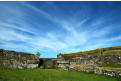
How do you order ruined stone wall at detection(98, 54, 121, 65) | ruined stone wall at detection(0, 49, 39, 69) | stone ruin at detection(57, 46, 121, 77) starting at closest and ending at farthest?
ruined stone wall at detection(0, 49, 39, 69), stone ruin at detection(57, 46, 121, 77), ruined stone wall at detection(98, 54, 121, 65)

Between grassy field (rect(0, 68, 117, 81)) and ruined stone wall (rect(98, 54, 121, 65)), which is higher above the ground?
ruined stone wall (rect(98, 54, 121, 65))

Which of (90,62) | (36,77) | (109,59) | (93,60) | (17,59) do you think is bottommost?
(36,77)

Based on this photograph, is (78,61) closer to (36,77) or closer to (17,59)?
(36,77)

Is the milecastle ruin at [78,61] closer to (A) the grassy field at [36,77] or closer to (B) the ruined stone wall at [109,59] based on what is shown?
(B) the ruined stone wall at [109,59]

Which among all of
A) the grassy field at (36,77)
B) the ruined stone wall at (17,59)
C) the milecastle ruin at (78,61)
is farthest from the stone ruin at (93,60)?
the ruined stone wall at (17,59)

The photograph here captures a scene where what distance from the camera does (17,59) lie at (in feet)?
49.1

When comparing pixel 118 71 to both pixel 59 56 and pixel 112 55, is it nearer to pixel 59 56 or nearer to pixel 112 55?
pixel 112 55

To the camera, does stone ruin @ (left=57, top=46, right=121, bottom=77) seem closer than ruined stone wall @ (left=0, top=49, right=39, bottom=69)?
No

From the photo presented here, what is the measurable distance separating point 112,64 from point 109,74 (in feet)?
10.6

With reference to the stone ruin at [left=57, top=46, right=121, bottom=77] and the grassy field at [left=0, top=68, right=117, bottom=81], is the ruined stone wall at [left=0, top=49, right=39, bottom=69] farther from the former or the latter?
the stone ruin at [left=57, top=46, right=121, bottom=77]

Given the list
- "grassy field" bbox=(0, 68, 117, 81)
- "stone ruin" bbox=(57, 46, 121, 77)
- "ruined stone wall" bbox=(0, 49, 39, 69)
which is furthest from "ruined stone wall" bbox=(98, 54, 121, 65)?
"ruined stone wall" bbox=(0, 49, 39, 69)

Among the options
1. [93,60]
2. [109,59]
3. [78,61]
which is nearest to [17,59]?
[78,61]

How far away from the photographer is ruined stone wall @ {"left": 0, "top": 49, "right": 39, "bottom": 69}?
1371 cm

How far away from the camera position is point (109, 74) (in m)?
12.6
